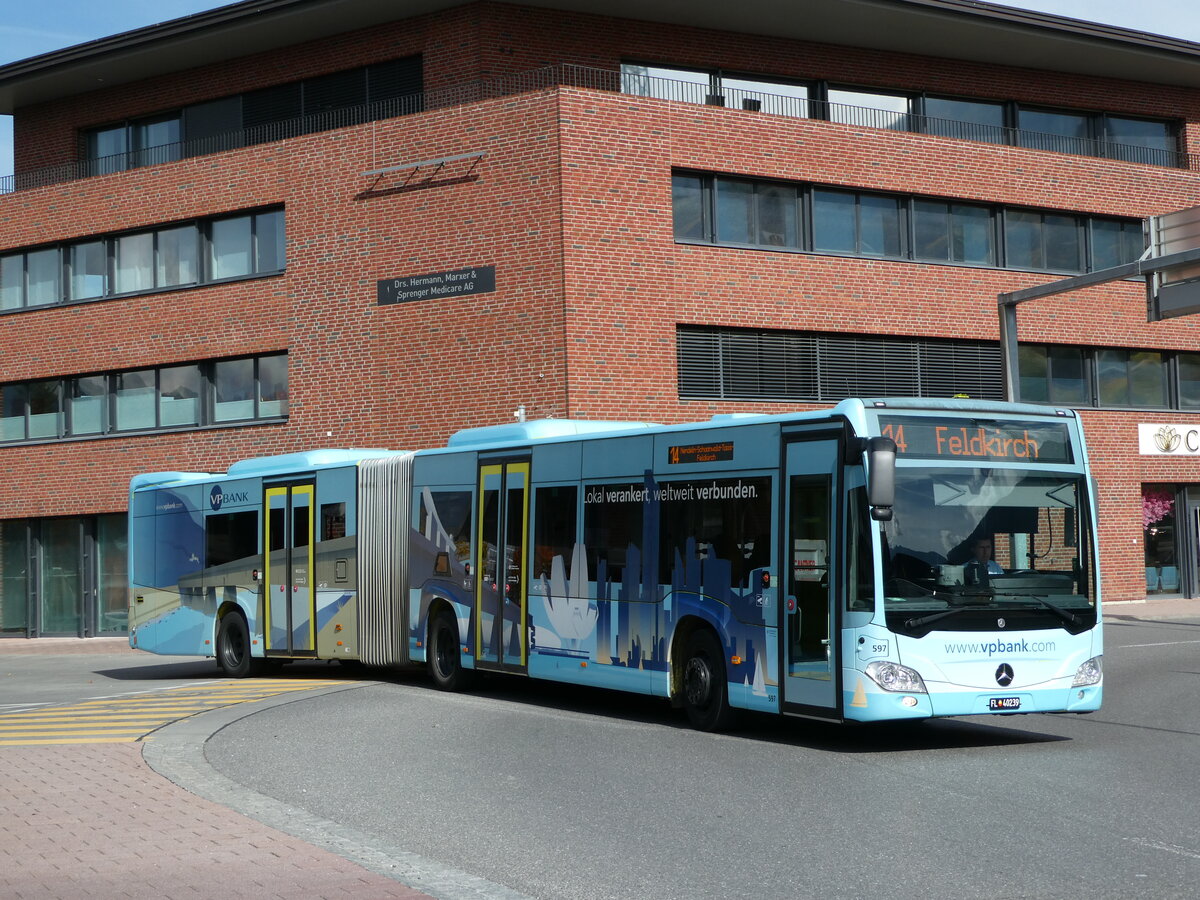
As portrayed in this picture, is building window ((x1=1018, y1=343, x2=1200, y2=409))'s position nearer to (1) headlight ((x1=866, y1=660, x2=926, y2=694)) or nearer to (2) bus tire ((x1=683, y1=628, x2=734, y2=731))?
(2) bus tire ((x1=683, y1=628, x2=734, y2=731))

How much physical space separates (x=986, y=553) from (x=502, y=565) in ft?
20.9

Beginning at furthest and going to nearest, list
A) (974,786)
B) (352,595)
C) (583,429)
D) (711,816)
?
(352,595) < (583,429) < (974,786) < (711,816)

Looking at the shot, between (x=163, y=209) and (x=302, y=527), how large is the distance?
15.4 m

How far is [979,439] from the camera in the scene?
12.0 meters

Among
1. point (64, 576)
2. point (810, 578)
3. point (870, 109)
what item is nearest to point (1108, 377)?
point (870, 109)

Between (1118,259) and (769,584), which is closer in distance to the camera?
(769,584)

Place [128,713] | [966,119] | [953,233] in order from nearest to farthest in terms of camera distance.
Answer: [128,713] → [953,233] → [966,119]

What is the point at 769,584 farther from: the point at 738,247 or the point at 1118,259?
the point at 1118,259

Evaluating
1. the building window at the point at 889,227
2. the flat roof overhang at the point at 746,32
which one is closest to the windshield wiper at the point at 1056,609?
the building window at the point at 889,227

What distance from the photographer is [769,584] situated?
1236cm

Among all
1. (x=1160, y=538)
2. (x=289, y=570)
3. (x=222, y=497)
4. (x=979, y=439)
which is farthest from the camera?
(x=1160, y=538)

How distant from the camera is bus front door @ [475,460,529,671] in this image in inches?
637

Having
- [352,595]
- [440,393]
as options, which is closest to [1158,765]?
[352,595]

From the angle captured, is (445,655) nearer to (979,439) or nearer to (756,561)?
(756,561)
